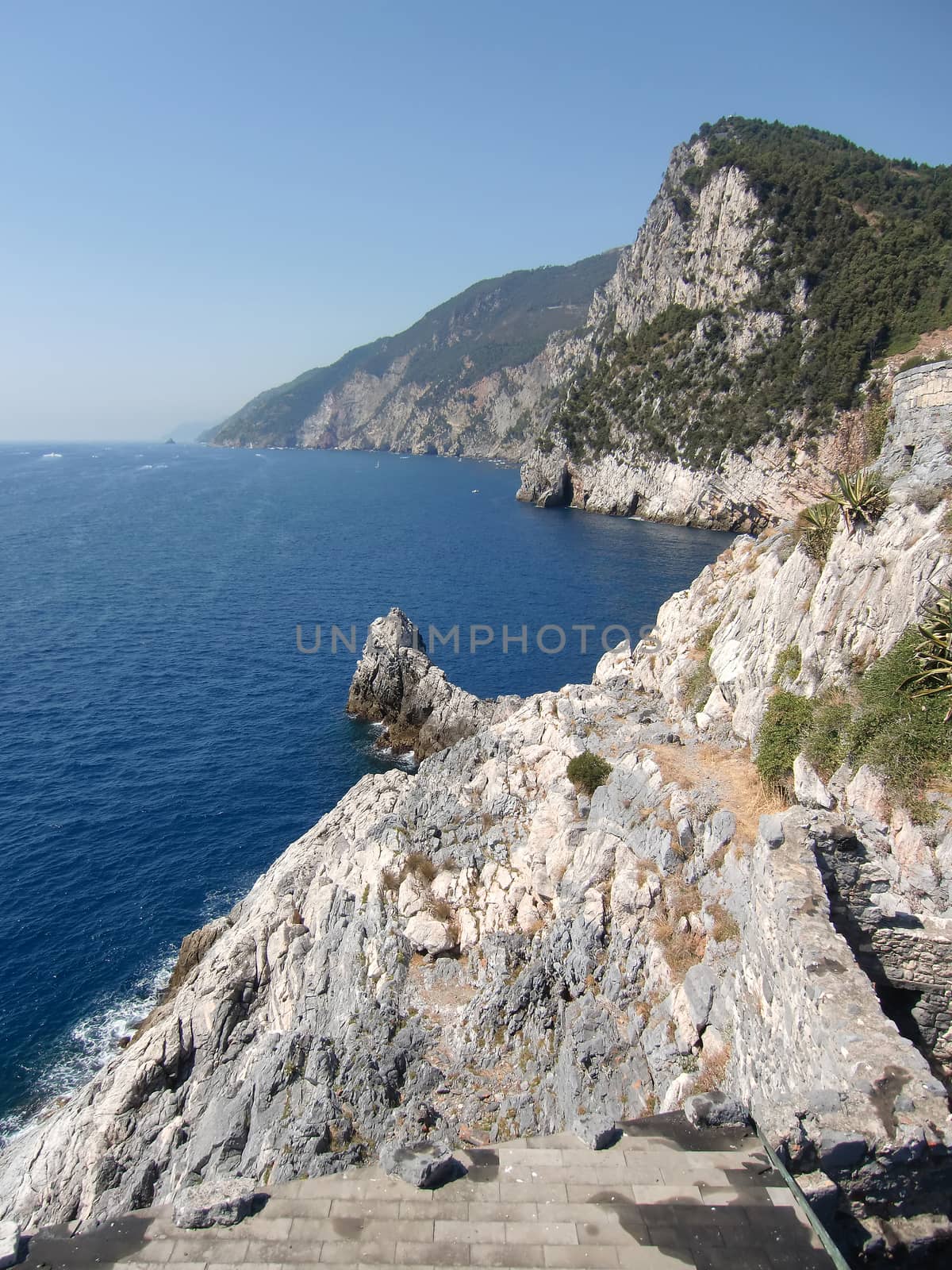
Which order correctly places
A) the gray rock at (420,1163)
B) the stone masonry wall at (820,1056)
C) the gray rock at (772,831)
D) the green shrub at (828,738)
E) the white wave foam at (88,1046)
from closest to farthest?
the stone masonry wall at (820,1056), the gray rock at (420,1163), the gray rock at (772,831), the green shrub at (828,738), the white wave foam at (88,1046)

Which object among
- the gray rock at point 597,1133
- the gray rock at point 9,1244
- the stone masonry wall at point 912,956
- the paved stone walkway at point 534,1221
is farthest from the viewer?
the stone masonry wall at point 912,956

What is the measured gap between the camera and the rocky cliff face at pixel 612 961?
1127 cm

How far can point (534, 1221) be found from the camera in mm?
10648

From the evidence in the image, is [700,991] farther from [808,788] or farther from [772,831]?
[808,788]

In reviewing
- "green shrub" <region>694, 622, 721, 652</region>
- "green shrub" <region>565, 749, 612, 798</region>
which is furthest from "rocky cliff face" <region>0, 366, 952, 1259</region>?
"green shrub" <region>565, 749, 612, 798</region>

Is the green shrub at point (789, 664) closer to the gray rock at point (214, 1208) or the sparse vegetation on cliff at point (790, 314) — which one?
the gray rock at point (214, 1208)

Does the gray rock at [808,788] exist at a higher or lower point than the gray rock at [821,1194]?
higher

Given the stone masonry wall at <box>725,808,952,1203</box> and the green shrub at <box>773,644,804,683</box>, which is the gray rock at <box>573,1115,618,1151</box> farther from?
the green shrub at <box>773,644,804,683</box>

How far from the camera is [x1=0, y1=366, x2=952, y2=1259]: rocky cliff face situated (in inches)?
444

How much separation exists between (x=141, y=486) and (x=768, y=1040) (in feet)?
610

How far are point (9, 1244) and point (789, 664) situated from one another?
21.1 metres

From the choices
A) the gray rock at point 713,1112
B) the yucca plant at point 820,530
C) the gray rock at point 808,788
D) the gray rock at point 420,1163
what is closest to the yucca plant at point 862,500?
the yucca plant at point 820,530

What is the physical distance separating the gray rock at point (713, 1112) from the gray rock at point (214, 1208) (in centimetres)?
684

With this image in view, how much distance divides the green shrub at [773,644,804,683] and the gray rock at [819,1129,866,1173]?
44.6ft
